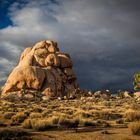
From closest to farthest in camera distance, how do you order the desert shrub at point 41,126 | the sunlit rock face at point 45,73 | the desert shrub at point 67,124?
the desert shrub at point 41,126, the desert shrub at point 67,124, the sunlit rock face at point 45,73

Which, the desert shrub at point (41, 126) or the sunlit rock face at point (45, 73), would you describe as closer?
the desert shrub at point (41, 126)

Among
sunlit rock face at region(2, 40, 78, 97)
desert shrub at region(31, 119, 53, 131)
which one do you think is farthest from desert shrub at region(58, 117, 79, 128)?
sunlit rock face at region(2, 40, 78, 97)

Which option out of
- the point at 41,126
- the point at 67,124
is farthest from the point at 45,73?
the point at 41,126

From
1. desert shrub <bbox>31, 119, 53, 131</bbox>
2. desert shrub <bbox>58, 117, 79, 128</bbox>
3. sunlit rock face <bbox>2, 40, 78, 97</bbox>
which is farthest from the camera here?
sunlit rock face <bbox>2, 40, 78, 97</bbox>

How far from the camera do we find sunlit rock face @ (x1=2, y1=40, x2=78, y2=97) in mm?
78000

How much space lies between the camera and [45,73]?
264 ft

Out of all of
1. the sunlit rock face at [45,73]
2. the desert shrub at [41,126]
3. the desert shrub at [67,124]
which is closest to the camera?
the desert shrub at [41,126]

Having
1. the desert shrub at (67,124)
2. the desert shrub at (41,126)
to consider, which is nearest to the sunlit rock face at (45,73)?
the desert shrub at (67,124)

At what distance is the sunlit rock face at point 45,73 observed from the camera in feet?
256

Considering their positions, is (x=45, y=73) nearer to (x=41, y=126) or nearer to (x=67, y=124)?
(x=67, y=124)

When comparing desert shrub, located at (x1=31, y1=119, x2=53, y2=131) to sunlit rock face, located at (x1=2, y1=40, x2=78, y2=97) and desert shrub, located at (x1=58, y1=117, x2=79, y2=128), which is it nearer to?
desert shrub, located at (x1=58, y1=117, x2=79, y2=128)

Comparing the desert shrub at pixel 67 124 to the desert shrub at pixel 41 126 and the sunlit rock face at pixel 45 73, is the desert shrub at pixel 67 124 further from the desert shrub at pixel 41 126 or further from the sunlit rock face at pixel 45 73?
the sunlit rock face at pixel 45 73

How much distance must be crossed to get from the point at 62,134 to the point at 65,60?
71053 mm

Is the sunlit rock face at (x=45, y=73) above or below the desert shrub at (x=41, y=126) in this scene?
above
